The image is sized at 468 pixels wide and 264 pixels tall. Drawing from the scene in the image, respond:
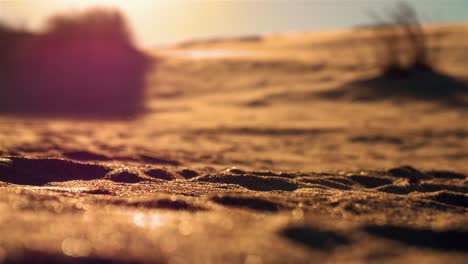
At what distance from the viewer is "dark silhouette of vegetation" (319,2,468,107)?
8625 millimetres

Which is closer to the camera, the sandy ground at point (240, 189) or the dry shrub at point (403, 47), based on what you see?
the sandy ground at point (240, 189)

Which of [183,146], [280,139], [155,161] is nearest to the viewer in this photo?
[155,161]

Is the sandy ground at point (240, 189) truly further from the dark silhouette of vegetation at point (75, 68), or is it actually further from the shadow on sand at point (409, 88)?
the dark silhouette of vegetation at point (75, 68)

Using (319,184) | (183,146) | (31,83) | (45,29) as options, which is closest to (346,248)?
(319,184)

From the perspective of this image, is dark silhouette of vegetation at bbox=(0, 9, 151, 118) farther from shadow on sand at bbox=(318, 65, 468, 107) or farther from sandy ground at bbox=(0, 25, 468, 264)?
shadow on sand at bbox=(318, 65, 468, 107)

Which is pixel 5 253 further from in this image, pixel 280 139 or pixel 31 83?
pixel 31 83

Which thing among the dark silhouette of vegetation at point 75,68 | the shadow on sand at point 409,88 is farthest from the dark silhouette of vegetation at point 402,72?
the dark silhouette of vegetation at point 75,68

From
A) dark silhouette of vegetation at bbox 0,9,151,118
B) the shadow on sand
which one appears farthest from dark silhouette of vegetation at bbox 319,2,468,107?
dark silhouette of vegetation at bbox 0,9,151,118

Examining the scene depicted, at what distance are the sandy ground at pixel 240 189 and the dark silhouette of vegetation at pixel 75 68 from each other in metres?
2.30

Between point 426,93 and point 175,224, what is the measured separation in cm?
738

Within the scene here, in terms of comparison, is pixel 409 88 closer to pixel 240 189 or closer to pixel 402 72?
pixel 402 72

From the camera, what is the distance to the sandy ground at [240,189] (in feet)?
4.87

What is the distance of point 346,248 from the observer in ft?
5.06

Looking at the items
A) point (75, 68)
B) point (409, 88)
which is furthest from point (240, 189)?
point (75, 68)
